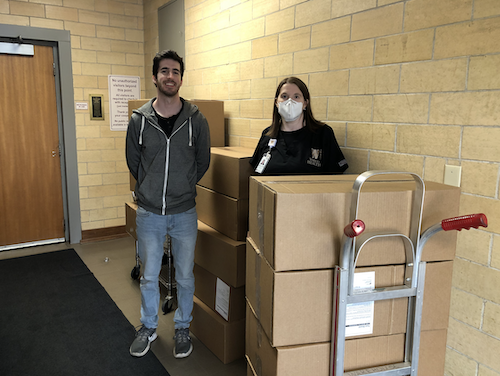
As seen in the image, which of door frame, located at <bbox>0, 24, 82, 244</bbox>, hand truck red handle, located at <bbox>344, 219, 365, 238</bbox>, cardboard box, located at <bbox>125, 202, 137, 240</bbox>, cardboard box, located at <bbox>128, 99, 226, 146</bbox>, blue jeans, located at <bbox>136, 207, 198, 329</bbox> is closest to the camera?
hand truck red handle, located at <bbox>344, 219, 365, 238</bbox>

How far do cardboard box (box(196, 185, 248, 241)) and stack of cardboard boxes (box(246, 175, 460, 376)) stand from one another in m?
1.00

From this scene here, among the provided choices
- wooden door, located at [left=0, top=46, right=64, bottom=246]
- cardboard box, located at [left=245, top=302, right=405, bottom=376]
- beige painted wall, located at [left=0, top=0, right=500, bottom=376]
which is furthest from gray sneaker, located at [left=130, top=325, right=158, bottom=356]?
wooden door, located at [left=0, top=46, right=64, bottom=246]

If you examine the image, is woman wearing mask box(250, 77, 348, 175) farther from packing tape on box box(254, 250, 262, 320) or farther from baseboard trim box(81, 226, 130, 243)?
baseboard trim box(81, 226, 130, 243)

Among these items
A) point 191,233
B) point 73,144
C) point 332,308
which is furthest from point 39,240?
point 332,308

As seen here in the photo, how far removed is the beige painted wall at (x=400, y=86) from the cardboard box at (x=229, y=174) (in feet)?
1.80

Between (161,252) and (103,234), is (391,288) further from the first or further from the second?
(103,234)

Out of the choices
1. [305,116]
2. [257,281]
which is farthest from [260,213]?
[305,116]

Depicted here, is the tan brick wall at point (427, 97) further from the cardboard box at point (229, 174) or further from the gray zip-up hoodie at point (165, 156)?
the gray zip-up hoodie at point (165, 156)

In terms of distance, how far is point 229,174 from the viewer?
2.36m

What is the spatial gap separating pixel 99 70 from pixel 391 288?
413 cm

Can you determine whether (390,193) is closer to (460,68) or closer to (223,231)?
(460,68)

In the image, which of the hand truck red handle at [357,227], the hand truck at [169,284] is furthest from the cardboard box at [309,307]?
the hand truck at [169,284]

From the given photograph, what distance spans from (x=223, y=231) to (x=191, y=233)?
0.19 m

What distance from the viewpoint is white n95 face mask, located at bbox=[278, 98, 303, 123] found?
2.07 m
